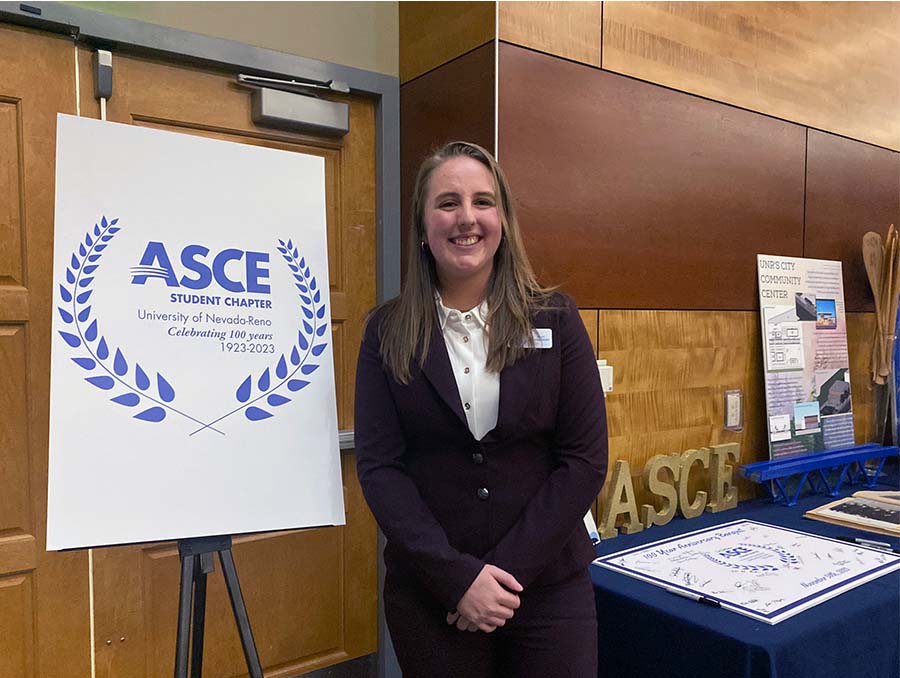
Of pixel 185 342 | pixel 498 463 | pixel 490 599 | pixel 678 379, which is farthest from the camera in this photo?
pixel 678 379

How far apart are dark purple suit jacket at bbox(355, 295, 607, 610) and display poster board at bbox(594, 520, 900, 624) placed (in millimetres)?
359

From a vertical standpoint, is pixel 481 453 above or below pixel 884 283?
below

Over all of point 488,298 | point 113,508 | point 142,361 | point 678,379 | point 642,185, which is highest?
point 642,185

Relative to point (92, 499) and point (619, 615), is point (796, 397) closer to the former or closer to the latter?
point (619, 615)

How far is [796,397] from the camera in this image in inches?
96.5

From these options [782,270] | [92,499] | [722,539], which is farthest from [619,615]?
[782,270]

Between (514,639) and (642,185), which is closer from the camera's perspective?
(514,639)

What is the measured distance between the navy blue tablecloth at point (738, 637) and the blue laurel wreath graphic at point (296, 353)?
84 centimetres

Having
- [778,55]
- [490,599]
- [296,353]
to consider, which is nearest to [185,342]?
[296,353]

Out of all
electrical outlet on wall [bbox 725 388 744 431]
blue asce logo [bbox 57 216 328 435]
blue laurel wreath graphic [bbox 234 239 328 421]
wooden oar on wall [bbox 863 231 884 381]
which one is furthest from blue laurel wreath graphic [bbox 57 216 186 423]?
wooden oar on wall [bbox 863 231 884 381]

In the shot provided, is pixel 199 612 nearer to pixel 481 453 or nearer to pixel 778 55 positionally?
pixel 481 453

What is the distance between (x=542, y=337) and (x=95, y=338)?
0.86 meters

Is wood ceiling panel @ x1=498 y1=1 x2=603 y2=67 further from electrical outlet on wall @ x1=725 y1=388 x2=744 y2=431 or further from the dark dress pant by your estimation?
the dark dress pant

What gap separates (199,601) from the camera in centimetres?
134
